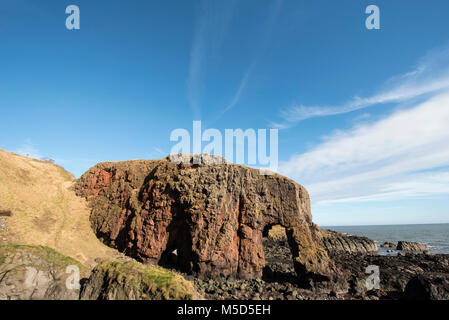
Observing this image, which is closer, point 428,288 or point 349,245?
point 428,288

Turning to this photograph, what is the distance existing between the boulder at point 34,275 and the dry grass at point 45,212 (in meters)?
5.24

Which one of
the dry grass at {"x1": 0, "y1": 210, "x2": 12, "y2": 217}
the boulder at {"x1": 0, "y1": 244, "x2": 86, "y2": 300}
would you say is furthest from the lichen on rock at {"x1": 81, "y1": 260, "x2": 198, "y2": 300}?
the dry grass at {"x1": 0, "y1": 210, "x2": 12, "y2": 217}

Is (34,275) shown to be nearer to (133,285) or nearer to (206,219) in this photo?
(133,285)

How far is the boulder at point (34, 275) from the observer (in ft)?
46.1

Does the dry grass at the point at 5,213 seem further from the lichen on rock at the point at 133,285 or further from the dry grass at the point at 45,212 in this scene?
the lichen on rock at the point at 133,285

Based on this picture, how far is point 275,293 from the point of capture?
2023cm

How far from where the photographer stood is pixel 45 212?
26.2 meters

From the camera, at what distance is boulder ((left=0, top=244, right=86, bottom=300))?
14047 millimetres

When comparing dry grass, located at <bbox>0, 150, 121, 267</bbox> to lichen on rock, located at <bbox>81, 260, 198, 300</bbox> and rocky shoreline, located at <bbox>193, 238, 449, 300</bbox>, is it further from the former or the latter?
rocky shoreline, located at <bbox>193, 238, 449, 300</bbox>

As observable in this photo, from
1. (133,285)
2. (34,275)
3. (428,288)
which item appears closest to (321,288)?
(428,288)

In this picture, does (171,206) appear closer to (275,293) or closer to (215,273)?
(215,273)

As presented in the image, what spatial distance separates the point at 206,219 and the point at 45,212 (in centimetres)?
2005
